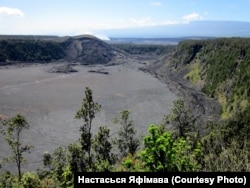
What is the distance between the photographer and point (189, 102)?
10150 centimetres

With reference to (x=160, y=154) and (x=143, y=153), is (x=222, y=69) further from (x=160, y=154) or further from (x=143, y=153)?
(x=143, y=153)

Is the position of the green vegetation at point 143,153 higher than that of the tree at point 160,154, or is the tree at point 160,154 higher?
the tree at point 160,154

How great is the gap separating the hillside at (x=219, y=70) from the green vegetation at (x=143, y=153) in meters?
26.2

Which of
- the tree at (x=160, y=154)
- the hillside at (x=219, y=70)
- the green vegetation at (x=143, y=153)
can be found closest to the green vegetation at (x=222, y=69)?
the hillside at (x=219, y=70)

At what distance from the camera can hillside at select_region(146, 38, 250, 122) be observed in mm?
92438

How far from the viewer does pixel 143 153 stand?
2188cm

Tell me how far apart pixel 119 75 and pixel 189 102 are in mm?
63902

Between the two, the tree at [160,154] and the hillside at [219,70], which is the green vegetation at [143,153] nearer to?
the tree at [160,154]

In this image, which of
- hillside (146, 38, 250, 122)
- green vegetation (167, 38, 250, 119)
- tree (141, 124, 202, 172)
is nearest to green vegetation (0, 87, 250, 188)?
tree (141, 124, 202, 172)

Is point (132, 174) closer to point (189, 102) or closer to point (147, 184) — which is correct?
point (147, 184)

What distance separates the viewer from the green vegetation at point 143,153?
22031 mm

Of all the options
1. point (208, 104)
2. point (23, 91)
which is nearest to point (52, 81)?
point (23, 91)

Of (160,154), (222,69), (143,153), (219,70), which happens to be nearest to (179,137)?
(160,154)

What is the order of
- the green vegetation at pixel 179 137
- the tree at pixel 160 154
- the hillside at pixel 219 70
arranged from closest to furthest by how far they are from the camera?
the tree at pixel 160 154
the green vegetation at pixel 179 137
the hillside at pixel 219 70
